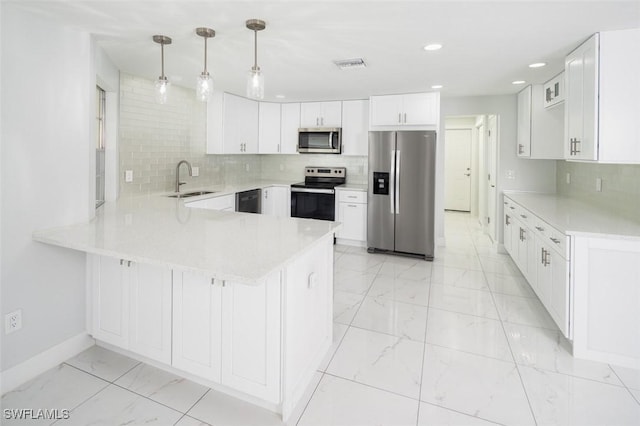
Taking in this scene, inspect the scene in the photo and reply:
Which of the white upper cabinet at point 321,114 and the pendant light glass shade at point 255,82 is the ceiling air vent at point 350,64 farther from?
the white upper cabinet at point 321,114

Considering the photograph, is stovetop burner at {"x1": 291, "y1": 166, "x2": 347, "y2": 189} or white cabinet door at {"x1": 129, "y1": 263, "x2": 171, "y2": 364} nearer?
white cabinet door at {"x1": 129, "y1": 263, "x2": 171, "y2": 364}

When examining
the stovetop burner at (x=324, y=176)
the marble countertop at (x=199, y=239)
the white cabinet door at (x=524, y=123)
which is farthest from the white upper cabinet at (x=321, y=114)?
the marble countertop at (x=199, y=239)

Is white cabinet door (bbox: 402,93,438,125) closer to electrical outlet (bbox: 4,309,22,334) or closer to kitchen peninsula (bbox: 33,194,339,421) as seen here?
kitchen peninsula (bbox: 33,194,339,421)

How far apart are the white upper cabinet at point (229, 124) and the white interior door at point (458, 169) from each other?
5.42 m

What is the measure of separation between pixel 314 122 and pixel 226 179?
5.19ft

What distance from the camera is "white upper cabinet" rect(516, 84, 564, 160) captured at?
3910mm

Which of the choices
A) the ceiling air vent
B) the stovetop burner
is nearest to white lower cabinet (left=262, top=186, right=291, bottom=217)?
the stovetop burner

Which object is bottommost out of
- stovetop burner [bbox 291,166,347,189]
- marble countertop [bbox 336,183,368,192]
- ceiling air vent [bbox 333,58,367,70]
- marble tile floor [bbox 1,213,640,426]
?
marble tile floor [bbox 1,213,640,426]

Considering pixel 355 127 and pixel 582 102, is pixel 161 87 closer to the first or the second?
pixel 582 102

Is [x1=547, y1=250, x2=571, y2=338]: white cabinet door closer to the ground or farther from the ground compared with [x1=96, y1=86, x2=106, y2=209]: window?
closer to the ground

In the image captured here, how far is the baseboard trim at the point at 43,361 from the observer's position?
1.96 metres

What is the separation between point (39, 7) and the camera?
1.96 metres

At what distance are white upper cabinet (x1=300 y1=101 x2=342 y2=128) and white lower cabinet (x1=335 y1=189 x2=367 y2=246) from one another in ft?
3.50

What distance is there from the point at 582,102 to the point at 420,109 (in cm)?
212
